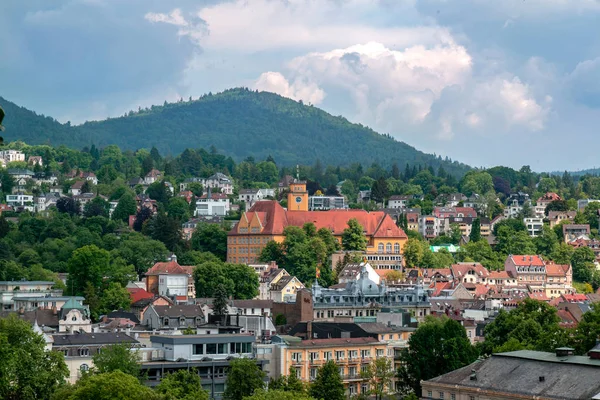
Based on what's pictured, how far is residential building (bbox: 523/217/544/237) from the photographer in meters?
184

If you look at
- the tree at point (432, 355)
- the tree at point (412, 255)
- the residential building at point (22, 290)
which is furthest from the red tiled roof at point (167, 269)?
the tree at point (432, 355)

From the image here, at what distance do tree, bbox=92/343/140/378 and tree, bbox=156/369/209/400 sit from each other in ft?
→ 6.12

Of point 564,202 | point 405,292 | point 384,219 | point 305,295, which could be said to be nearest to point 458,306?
point 405,292

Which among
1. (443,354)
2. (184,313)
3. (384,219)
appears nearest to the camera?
Result: (443,354)

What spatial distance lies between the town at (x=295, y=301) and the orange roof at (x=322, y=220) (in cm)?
25

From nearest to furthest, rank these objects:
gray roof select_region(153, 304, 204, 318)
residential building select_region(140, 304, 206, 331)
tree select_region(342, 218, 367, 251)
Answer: residential building select_region(140, 304, 206, 331), gray roof select_region(153, 304, 204, 318), tree select_region(342, 218, 367, 251)

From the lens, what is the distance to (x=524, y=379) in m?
62.0

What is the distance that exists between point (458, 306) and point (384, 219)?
31.4m

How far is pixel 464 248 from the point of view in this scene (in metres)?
166

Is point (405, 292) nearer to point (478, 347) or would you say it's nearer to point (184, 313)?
point (184, 313)

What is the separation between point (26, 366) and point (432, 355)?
2499 centimetres

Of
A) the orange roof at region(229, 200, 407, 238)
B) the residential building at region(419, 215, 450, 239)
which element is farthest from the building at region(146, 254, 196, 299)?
the residential building at region(419, 215, 450, 239)

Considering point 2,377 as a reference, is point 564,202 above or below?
above

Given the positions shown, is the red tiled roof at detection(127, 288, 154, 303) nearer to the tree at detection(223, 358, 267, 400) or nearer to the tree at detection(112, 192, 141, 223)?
the tree at detection(223, 358, 267, 400)
